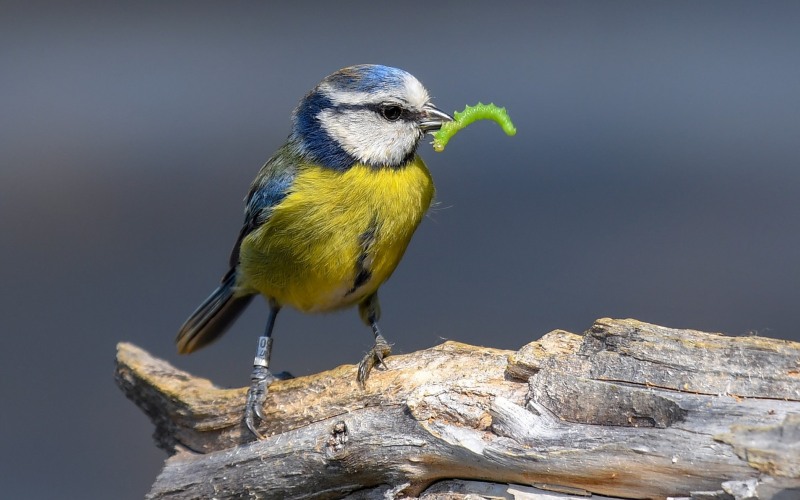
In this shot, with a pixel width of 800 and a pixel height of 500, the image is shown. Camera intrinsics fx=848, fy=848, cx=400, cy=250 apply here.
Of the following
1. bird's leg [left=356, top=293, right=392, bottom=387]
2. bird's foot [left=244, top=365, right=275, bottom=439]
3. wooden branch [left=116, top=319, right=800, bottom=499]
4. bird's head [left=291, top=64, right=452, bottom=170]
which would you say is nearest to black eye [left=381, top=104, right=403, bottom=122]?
bird's head [left=291, top=64, right=452, bottom=170]

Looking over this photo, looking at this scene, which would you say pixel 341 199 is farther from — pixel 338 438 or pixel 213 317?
pixel 213 317

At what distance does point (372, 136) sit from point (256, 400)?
92cm

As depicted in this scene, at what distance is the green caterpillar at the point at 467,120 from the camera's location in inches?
107

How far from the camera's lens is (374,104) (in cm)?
277

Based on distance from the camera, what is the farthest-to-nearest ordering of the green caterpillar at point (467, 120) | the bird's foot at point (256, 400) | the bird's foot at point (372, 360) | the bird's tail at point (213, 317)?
the bird's tail at point (213, 317)
the green caterpillar at point (467, 120)
the bird's foot at point (256, 400)
the bird's foot at point (372, 360)

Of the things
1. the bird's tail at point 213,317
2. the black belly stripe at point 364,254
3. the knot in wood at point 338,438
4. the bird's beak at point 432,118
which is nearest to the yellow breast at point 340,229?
the black belly stripe at point 364,254

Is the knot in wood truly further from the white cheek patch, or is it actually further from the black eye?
the black eye

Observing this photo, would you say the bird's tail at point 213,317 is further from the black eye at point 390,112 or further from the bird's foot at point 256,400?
the black eye at point 390,112

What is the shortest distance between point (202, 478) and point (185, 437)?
271 mm

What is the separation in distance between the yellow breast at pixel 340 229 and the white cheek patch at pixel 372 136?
0.05 metres

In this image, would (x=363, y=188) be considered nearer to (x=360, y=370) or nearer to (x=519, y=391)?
(x=360, y=370)

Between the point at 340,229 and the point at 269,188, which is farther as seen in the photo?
the point at 269,188

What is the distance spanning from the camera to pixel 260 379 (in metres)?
2.75

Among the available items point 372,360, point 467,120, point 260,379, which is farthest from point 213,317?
point 467,120
